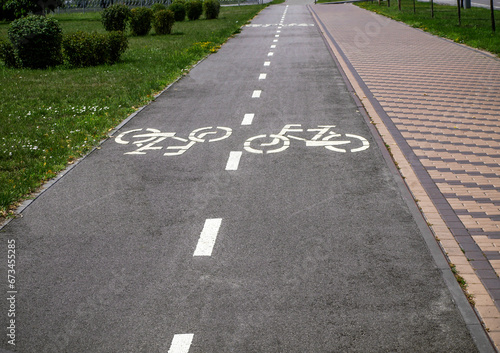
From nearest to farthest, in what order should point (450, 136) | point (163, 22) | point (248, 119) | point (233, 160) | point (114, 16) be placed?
point (233, 160), point (450, 136), point (248, 119), point (114, 16), point (163, 22)

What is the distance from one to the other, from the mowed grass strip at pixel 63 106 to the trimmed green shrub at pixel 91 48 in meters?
0.48

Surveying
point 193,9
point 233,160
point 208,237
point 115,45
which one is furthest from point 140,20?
point 208,237

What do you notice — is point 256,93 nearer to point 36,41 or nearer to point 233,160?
point 233,160

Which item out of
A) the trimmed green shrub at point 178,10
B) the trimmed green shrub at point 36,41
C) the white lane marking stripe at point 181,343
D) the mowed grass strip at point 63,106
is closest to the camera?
the white lane marking stripe at point 181,343

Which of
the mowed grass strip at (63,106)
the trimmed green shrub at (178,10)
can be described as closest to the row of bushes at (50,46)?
the mowed grass strip at (63,106)

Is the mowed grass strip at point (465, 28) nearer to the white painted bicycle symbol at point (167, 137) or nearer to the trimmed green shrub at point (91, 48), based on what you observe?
the trimmed green shrub at point (91, 48)

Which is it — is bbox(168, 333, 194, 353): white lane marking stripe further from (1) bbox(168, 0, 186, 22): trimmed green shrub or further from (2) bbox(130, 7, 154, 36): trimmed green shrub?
(1) bbox(168, 0, 186, 22): trimmed green shrub

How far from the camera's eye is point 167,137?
10.2 meters

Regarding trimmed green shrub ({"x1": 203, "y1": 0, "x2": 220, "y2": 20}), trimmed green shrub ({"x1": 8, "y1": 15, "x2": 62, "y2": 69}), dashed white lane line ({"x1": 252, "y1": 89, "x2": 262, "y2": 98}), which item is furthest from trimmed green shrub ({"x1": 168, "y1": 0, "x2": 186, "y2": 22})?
dashed white lane line ({"x1": 252, "y1": 89, "x2": 262, "y2": 98})

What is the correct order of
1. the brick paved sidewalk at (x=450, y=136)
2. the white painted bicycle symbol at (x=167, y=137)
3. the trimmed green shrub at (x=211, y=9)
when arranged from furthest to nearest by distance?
the trimmed green shrub at (x=211, y=9) → the white painted bicycle symbol at (x=167, y=137) → the brick paved sidewalk at (x=450, y=136)

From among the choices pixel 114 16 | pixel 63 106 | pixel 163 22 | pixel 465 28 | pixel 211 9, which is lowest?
pixel 63 106

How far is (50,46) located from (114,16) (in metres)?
11.2

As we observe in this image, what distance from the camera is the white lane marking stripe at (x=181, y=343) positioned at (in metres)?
4.20

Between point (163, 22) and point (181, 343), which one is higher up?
point (163, 22)
